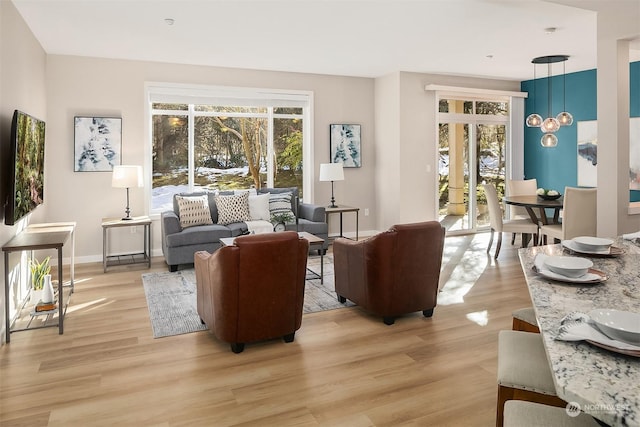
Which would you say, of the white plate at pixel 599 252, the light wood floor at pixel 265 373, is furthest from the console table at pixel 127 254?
the white plate at pixel 599 252

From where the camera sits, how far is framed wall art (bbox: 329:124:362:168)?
7641mm

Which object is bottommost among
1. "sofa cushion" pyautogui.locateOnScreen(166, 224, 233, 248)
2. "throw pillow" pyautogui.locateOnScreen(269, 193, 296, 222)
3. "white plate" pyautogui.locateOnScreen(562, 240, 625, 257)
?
"sofa cushion" pyautogui.locateOnScreen(166, 224, 233, 248)

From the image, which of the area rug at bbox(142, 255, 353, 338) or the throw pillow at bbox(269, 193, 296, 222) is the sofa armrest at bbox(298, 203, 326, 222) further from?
the area rug at bbox(142, 255, 353, 338)

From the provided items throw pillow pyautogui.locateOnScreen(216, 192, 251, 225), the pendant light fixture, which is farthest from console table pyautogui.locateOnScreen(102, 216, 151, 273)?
the pendant light fixture

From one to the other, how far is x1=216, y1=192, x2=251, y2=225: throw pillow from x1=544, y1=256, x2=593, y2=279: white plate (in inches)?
195

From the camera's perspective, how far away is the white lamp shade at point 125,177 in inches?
225

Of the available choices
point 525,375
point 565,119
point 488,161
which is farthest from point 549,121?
point 525,375

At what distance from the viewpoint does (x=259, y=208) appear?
Result: 660cm

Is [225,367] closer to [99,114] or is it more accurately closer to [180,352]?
[180,352]

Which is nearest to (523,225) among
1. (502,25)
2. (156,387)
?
(502,25)

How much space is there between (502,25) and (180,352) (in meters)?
4.39

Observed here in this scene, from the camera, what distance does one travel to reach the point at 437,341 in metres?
3.40

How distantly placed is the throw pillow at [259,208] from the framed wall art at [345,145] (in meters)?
1.58

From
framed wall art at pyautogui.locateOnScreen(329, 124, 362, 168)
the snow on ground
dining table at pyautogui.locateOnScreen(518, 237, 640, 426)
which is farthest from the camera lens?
framed wall art at pyautogui.locateOnScreen(329, 124, 362, 168)
